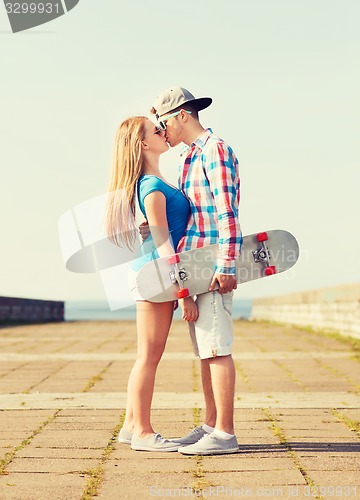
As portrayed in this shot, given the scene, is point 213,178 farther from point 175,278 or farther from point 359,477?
point 359,477

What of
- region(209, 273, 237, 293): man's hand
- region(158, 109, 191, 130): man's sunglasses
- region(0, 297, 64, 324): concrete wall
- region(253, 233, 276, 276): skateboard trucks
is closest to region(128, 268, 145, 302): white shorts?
region(209, 273, 237, 293): man's hand

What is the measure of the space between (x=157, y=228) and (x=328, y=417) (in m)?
2.07

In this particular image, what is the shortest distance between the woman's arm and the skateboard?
0.21ft

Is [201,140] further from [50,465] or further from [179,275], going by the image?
[50,465]

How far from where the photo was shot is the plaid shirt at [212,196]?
14.5 ft

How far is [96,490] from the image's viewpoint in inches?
146

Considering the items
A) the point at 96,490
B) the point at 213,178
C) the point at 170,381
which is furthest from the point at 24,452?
the point at 170,381

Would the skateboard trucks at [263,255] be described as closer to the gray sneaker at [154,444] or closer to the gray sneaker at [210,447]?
the gray sneaker at [210,447]

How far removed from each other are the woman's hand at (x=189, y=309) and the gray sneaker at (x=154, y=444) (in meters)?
0.67

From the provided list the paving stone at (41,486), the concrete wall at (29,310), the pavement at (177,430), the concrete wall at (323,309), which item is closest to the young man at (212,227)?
the pavement at (177,430)

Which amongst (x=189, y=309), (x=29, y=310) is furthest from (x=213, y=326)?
(x=29, y=310)

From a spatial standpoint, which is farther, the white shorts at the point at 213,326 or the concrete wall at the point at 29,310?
the concrete wall at the point at 29,310

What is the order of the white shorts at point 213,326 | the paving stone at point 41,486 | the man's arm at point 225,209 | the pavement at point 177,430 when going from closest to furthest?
the paving stone at point 41,486, the pavement at point 177,430, the man's arm at point 225,209, the white shorts at point 213,326

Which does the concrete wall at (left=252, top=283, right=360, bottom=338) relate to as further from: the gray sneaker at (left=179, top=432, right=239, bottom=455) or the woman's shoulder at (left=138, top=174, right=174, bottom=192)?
the woman's shoulder at (left=138, top=174, right=174, bottom=192)
